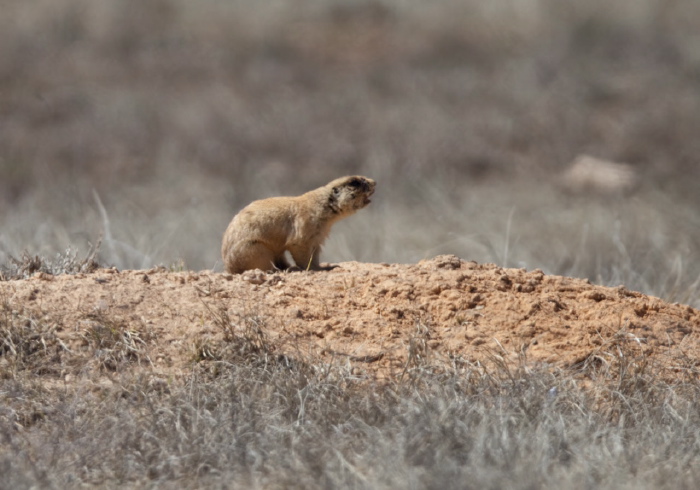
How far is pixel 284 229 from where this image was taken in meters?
6.72

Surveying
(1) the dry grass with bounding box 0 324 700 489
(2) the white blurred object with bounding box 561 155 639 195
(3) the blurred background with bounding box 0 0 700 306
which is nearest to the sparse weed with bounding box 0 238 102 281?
(1) the dry grass with bounding box 0 324 700 489

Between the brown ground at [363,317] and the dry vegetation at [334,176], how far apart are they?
3.7 inches

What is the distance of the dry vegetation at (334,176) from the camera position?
420 cm

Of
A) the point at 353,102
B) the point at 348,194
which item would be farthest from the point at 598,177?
the point at 348,194

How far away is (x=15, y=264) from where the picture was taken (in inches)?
256

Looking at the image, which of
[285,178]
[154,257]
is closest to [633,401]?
[154,257]

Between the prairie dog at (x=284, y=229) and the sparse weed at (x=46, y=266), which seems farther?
the prairie dog at (x=284, y=229)

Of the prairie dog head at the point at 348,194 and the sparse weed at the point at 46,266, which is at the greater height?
the prairie dog head at the point at 348,194

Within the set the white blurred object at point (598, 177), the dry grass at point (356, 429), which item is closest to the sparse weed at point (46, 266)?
the dry grass at point (356, 429)

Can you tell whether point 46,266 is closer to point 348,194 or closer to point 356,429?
point 348,194

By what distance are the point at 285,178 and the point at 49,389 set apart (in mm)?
15273

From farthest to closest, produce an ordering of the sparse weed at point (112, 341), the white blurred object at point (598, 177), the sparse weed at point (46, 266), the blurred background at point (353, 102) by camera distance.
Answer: the blurred background at point (353, 102), the white blurred object at point (598, 177), the sparse weed at point (46, 266), the sparse weed at point (112, 341)

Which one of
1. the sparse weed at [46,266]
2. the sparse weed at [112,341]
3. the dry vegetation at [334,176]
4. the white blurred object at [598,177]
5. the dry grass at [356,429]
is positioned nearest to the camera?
the dry grass at [356,429]

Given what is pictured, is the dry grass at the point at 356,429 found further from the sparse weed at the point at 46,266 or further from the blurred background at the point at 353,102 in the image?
the blurred background at the point at 353,102
